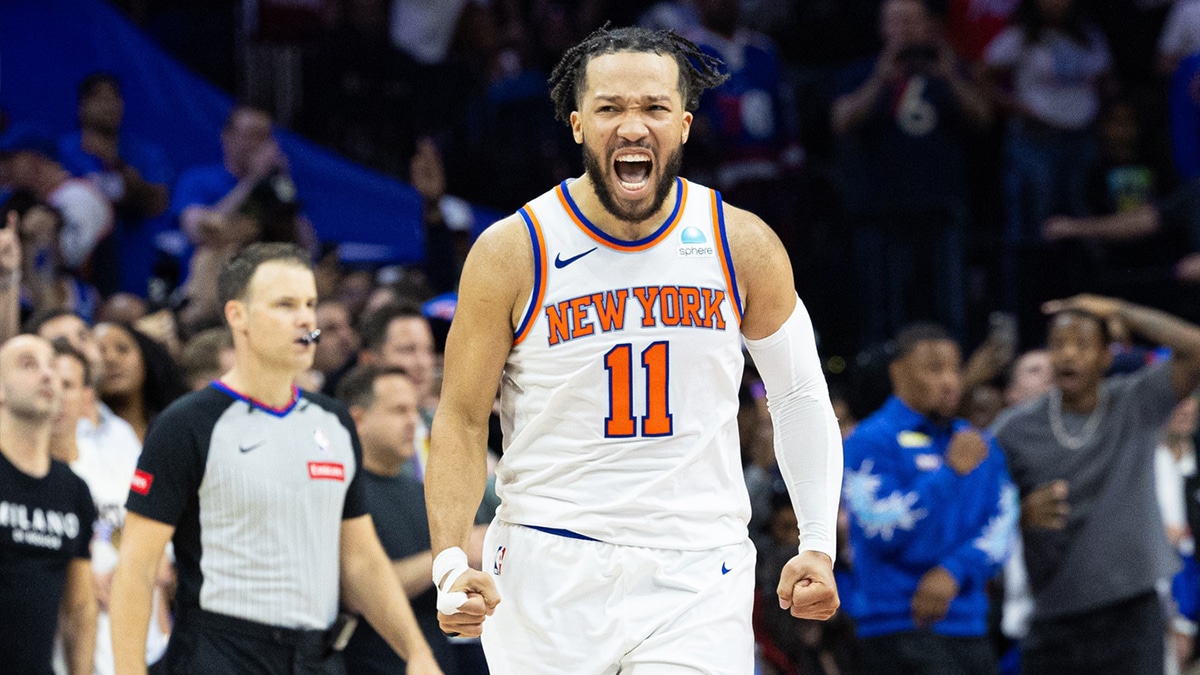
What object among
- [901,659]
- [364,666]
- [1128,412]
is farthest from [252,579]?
[1128,412]

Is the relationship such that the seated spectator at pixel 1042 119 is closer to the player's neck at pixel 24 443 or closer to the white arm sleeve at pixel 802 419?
the player's neck at pixel 24 443

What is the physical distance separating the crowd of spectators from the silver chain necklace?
0.90 ft

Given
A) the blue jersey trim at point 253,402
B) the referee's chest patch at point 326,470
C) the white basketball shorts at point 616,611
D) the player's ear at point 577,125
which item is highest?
the player's ear at point 577,125

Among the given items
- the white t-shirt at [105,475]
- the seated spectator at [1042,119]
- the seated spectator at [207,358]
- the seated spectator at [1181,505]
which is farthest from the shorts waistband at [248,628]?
the seated spectator at [1042,119]

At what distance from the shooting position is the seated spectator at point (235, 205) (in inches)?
345

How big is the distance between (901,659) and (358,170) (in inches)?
204

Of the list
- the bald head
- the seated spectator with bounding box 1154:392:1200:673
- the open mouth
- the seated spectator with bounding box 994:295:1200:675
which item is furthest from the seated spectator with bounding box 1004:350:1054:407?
the open mouth

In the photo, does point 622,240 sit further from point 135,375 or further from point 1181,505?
point 1181,505

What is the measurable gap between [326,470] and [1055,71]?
7577 millimetres

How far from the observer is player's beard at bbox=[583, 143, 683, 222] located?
12.7 ft

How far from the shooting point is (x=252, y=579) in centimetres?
510

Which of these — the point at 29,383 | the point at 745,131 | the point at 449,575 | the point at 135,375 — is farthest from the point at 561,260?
the point at 745,131

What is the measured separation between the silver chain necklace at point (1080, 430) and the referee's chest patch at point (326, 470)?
402cm

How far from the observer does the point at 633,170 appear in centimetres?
389
